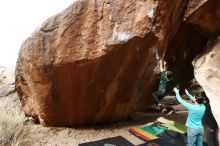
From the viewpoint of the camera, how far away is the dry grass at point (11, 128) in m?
6.06

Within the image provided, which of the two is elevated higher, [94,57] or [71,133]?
[94,57]

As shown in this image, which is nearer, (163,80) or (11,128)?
(11,128)

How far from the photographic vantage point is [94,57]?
19.5 ft

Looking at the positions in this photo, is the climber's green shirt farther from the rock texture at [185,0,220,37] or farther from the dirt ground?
the rock texture at [185,0,220,37]

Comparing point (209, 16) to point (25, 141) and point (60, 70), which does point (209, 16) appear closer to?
point (60, 70)

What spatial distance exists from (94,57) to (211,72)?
2087 millimetres

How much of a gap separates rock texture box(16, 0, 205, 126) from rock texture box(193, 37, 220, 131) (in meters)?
A: 0.82

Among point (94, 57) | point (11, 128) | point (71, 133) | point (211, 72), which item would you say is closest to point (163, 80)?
point (211, 72)

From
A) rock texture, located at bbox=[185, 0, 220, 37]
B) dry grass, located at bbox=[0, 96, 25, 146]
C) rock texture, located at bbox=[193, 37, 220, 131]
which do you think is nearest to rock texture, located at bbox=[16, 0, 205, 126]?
rock texture, located at bbox=[185, 0, 220, 37]

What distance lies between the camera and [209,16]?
640 cm

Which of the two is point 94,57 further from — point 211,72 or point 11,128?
point 11,128

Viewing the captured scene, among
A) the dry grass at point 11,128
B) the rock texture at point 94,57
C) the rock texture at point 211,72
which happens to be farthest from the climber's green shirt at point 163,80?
the dry grass at point 11,128

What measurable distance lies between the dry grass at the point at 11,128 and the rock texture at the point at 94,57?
47 cm

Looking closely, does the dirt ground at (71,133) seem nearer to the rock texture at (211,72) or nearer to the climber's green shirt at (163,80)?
the climber's green shirt at (163,80)
